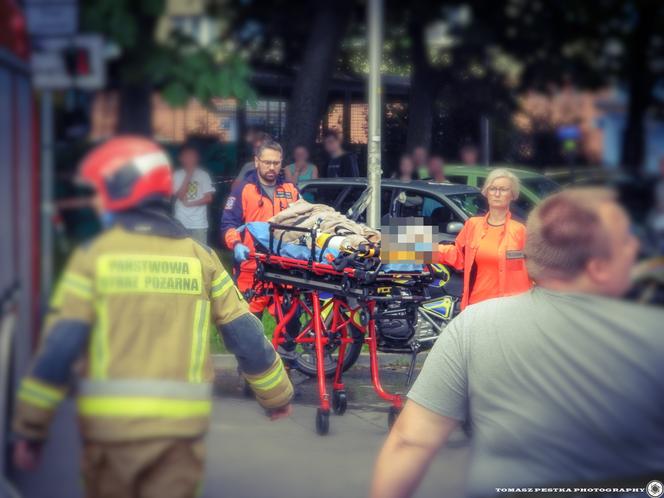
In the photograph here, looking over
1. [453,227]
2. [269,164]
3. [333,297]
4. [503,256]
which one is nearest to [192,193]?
[269,164]

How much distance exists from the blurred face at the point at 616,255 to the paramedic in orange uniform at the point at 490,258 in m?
2.54

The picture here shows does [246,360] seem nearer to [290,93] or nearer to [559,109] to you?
[290,93]

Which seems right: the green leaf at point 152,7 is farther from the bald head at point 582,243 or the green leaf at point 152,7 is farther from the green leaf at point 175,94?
the bald head at point 582,243

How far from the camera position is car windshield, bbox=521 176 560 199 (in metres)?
2.71

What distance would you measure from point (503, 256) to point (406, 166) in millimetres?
3019

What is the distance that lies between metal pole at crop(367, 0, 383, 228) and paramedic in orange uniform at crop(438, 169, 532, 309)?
206 centimetres

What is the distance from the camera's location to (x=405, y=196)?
10.3ft

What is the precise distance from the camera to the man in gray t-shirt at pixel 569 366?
2.46 meters

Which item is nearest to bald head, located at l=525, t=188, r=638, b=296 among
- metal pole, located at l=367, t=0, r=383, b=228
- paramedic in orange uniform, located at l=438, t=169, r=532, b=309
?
metal pole, located at l=367, t=0, r=383, b=228

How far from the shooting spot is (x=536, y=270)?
264cm

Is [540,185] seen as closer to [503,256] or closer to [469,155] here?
[469,155]

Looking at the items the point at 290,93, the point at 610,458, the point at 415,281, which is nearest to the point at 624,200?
the point at 610,458

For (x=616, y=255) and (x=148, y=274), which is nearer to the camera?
(x=616, y=255)

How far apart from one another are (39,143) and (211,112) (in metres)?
0.35
